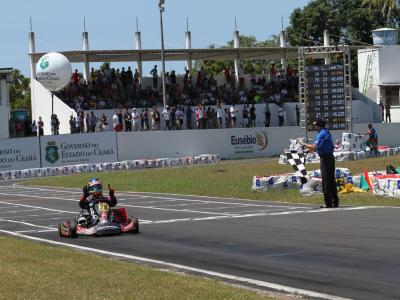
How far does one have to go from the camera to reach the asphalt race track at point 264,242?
9828 mm

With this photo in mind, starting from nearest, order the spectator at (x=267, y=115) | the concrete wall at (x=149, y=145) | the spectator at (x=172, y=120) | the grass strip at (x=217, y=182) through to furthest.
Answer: the grass strip at (x=217, y=182), the concrete wall at (x=149, y=145), the spectator at (x=172, y=120), the spectator at (x=267, y=115)

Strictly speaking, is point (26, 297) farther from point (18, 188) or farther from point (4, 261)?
point (18, 188)

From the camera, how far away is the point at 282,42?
6400cm

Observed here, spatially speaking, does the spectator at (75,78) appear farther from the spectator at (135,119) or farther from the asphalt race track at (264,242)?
the asphalt race track at (264,242)

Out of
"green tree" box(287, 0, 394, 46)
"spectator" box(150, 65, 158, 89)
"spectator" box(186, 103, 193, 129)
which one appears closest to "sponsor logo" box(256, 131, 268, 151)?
"spectator" box(186, 103, 193, 129)

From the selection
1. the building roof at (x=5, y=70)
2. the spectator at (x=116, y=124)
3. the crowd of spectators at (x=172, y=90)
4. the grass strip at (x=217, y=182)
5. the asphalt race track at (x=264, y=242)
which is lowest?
the grass strip at (x=217, y=182)

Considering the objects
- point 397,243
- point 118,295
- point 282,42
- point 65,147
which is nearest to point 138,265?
point 118,295

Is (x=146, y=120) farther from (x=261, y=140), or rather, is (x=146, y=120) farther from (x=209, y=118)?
(x=261, y=140)

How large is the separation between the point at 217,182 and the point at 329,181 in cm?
1225

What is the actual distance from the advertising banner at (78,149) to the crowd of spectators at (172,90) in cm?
313

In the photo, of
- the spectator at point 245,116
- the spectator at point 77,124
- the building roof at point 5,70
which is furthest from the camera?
the building roof at point 5,70

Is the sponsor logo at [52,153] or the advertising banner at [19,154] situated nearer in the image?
the advertising banner at [19,154]

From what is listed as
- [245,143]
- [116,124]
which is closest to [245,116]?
[245,143]

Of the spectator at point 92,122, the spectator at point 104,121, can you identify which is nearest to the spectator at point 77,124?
the spectator at point 92,122
